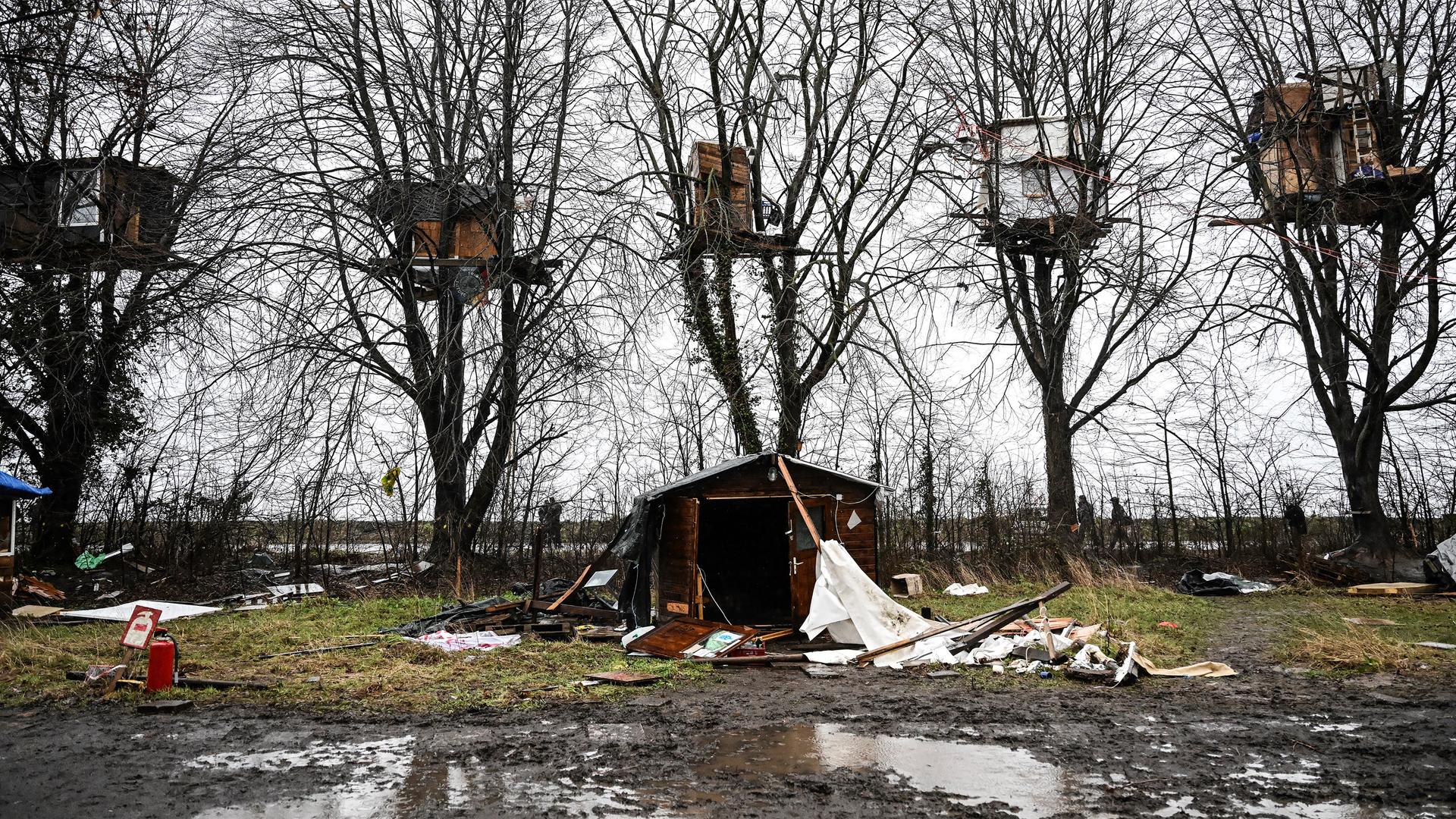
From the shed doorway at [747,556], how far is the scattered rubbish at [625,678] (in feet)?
17.9

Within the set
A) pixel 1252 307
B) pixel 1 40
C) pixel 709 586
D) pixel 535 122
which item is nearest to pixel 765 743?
pixel 1 40

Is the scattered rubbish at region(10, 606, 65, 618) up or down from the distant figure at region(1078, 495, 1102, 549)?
down

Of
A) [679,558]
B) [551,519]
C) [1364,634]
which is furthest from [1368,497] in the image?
[551,519]

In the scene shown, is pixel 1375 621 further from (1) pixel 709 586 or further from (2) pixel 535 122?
(2) pixel 535 122

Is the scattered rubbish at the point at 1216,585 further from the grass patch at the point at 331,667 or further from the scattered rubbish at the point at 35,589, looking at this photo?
the scattered rubbish at the point at 35,589

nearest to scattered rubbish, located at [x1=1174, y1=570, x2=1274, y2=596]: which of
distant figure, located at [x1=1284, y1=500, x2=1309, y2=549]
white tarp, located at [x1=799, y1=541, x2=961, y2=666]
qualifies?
distant figure, located at [x1=1284, y1=500, x2=1309, y2=549]

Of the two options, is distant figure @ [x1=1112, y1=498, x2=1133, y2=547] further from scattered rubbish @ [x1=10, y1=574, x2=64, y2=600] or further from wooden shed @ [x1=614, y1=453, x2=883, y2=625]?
scattered rubbish @ [x1=10, y1=574, x2=64, y2=600]

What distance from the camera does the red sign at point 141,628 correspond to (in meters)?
7.60

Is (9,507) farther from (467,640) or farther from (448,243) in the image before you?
(467,640)

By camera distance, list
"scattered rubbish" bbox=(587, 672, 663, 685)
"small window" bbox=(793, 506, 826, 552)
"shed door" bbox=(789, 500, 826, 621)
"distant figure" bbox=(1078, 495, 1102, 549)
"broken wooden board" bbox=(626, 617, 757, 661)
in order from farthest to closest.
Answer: "distant figure" bbox=(1078, 495, 1102, 549)
"shed door" bbox=(789, 500, 826, 621)
"small window" bbox=(793, 506, 826, 552)
"broken wooden board" bbox=(626, 617, 757, 661)
"scattered rubbish" bbox=(587, 672, 663, 685)

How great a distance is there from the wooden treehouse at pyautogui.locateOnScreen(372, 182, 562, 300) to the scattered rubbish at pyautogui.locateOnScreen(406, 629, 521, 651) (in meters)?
4.02

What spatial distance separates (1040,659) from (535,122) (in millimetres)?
10064

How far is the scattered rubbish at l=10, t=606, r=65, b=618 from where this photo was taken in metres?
11.9

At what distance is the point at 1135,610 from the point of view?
12102 mm
